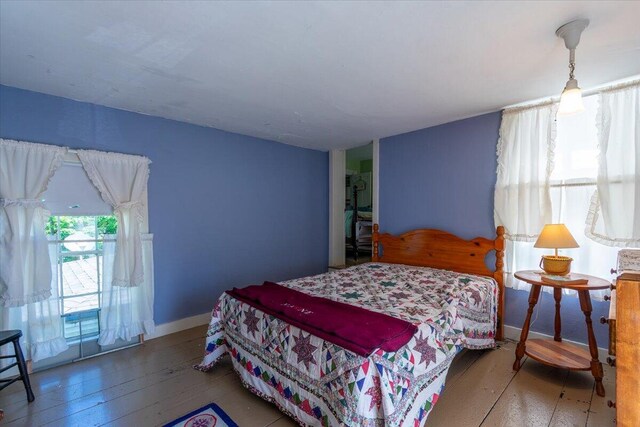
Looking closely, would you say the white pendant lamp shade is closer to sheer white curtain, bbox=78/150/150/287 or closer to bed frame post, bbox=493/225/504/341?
bed frame post, bbox=493/225/504/341

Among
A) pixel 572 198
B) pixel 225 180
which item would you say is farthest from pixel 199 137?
pixel 572 198

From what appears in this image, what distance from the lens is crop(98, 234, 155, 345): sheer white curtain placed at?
2.60 m

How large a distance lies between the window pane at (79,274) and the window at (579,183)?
400 cm

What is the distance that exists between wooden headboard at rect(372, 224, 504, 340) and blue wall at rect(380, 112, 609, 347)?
114mm

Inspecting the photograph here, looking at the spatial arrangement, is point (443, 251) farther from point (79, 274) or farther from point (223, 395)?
point (79, 274)

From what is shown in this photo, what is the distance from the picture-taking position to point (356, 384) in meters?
1.35

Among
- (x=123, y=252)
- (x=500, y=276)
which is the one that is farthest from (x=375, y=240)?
(x=123, y=252)

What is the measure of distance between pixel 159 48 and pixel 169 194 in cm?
160

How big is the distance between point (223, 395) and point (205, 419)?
23 cm

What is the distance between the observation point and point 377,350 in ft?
4.68

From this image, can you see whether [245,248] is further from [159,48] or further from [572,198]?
[572,198]

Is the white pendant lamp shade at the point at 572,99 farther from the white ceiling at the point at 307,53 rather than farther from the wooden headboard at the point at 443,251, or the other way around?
the wooden headboard at the point at 443,251

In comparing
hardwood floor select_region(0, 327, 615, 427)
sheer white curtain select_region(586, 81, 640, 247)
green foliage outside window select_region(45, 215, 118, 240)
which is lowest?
hardwood floor select_region(0, 327, 615, 427)

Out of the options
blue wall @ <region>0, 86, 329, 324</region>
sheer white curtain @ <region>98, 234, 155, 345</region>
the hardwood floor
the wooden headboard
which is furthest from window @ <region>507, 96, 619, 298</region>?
sheer white curtain @ <region>98, 234, 155, 345</region>
